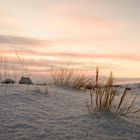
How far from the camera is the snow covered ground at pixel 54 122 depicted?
2.23 meters

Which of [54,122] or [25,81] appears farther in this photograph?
[25,81]

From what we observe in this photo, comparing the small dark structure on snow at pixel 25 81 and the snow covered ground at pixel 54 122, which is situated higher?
the small dark structure on snow at pixel 25 81

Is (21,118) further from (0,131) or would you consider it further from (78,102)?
(78,102)

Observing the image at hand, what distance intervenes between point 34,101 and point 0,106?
422 millimetres

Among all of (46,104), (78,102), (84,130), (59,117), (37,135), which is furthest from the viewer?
(78,102)

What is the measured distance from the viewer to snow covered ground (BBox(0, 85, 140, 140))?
2232 millimetres

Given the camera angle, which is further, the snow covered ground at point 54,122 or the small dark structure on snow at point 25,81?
the small dark structure on snow at point 25,81

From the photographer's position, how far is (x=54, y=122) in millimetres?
2473

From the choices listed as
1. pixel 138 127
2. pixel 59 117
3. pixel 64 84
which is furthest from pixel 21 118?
pixel 64 84

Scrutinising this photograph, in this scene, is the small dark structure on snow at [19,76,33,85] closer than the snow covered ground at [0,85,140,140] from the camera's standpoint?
No

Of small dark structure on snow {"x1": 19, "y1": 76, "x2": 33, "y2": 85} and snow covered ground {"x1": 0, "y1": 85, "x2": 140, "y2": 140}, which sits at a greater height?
small dark structure on snow {"x1": 19, "y1": 76, "x2": 33, "y2": 85}

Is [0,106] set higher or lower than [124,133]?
higher

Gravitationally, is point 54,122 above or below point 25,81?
below

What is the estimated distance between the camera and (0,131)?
7.26ft
